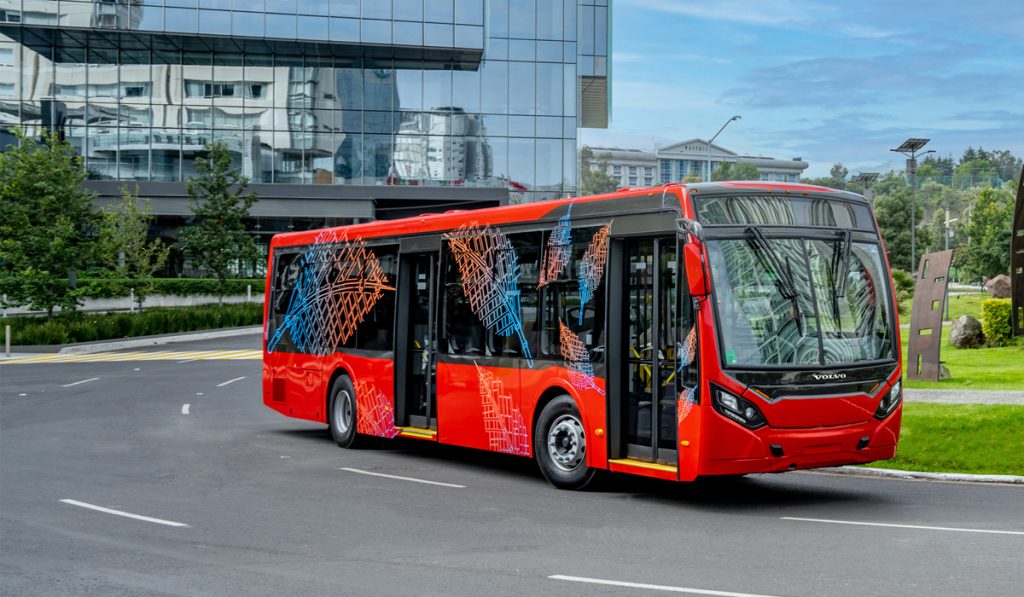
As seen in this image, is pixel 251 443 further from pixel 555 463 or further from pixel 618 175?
pixel 618 175

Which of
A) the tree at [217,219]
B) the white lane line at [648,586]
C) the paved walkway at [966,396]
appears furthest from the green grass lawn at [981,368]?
the tree at [217,219]

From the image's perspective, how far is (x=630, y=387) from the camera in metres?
11.9

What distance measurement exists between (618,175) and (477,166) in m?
88.3

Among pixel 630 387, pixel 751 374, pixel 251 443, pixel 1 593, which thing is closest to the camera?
pixel 1 593

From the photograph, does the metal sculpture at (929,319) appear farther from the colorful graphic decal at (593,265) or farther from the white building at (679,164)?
the white building at (679,164)

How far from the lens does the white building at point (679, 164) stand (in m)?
108

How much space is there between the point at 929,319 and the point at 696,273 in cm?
1285

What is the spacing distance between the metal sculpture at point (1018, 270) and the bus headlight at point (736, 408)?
66.5 feet

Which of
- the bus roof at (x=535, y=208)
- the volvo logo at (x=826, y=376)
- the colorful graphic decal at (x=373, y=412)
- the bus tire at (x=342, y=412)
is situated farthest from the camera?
the bus tire at (x=342, y=412)

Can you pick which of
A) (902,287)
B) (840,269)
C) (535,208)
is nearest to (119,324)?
(902,287)

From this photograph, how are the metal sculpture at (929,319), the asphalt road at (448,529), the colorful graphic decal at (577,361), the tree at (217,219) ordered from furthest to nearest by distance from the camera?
the tree at (217,219) < the metal sculpture at (929,319) < the colorful graphic decal at (577,361) < the asphalt road at (448,529)

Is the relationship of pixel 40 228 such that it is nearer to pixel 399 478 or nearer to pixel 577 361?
pixel 399 478

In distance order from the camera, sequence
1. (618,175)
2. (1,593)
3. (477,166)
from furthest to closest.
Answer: (618,175)
(477,166)
(1,593)

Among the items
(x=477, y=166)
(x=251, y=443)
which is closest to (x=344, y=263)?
(x=251, y=443)
